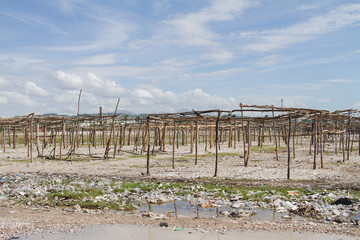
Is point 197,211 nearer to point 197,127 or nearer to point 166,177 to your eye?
point 166,177

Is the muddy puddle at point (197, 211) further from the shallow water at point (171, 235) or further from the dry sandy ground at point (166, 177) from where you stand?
the shallow water at point (171, 235)

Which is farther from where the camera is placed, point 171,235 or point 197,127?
point 197,127

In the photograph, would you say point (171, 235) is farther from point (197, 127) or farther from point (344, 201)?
point (197, 127)

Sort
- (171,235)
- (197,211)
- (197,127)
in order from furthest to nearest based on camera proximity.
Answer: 1. (197,127)
2. (197,211)
3. (171,235)

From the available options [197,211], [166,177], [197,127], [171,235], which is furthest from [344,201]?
[197,127]

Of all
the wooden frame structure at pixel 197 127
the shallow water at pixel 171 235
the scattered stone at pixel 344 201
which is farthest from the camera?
the wooden frame structure at pixel 197 127

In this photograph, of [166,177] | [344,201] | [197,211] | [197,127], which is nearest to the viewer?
[197,211]

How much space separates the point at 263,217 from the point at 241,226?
106 cm

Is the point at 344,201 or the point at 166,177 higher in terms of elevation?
the point at 344,201

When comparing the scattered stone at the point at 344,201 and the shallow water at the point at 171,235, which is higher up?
the scattered stone at the point at 344,201

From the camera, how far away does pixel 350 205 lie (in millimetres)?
9008

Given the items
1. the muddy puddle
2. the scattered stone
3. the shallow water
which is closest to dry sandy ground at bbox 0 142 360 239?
the shallow water

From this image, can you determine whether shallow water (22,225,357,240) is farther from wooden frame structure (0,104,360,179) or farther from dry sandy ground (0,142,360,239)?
wooden frame structure (0,104,360,179)

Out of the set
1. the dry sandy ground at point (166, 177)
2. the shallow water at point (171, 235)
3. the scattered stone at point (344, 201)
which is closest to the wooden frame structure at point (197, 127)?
the dry sandy ground at point (166, 177)
